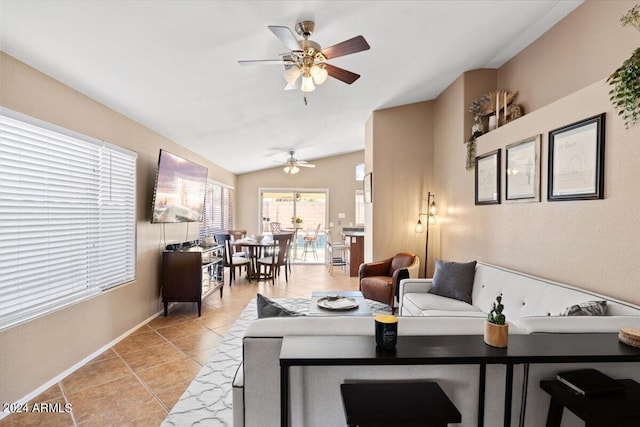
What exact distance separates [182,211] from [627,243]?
469 cm

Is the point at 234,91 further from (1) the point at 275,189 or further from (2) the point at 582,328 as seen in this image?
(1) the point at 275,189

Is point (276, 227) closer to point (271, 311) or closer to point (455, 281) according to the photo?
point (455, 281)

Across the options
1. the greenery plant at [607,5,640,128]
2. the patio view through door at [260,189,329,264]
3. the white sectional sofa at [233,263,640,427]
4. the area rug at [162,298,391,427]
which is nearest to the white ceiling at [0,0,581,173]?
the greenery plant at [607,5,640,128]

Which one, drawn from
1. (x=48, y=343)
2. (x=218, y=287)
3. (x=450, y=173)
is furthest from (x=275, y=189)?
(x=48, y=343)

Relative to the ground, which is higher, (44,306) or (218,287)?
(44,306)

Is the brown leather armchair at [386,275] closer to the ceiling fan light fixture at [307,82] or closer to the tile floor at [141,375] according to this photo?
the tile floor at [141,375]

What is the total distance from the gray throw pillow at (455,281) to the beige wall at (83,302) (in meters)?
3.44

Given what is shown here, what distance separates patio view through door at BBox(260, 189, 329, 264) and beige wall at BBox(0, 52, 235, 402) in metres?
4.33

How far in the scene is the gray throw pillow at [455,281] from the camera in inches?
128

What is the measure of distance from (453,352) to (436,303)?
2.03m

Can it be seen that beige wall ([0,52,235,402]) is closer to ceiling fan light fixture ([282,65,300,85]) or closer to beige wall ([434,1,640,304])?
ceiling fan light fixture ([282,65,300,85])

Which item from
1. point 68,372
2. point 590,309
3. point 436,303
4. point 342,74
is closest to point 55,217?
point 68,372

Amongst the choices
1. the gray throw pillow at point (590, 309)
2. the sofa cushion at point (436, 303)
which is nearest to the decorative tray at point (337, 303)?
the sofa cushion at point (436, 303)

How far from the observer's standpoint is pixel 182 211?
175 inches
